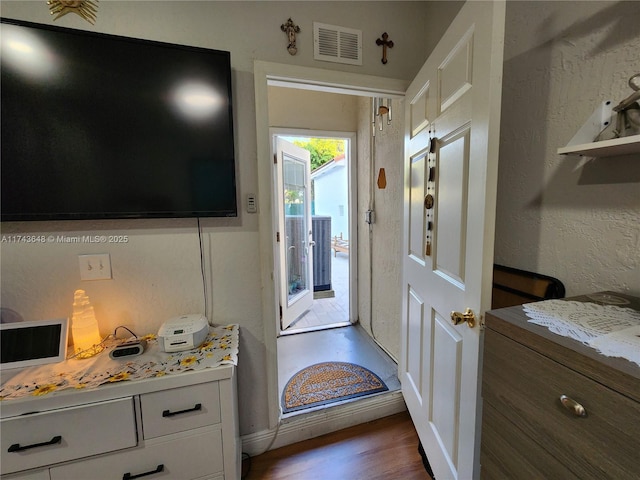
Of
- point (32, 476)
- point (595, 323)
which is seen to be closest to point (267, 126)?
point (595, 323)

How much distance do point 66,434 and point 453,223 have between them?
1584 millimetres

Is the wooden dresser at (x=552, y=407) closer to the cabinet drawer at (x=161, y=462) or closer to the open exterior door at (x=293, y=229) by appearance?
the cabinet drawer at (x=161, y=462)

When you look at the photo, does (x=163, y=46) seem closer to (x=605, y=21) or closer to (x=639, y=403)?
(x=605, y=21)

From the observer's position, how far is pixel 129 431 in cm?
97

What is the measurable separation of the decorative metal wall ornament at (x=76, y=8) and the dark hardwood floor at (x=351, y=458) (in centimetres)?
227

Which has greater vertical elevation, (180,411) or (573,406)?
(573,406)

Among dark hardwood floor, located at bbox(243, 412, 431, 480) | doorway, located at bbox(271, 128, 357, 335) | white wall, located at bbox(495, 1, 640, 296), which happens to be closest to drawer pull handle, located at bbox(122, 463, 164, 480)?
dark hardwood floor, located at bbox(243, 412, 431, 480)

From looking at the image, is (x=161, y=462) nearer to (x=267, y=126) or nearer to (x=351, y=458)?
(x=351, y=458)

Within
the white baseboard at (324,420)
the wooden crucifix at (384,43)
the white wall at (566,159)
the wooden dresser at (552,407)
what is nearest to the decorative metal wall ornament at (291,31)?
the wooden crucifix at (384,43)

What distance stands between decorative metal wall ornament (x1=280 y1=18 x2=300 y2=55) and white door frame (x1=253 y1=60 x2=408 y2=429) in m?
0.10

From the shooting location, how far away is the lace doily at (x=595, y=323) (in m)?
0.51

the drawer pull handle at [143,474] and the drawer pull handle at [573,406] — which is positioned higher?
the drawer pull handle at [573,406]

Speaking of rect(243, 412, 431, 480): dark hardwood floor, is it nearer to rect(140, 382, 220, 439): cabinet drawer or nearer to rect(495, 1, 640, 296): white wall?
rect(140, 382, 220, 439): cabinet drawer

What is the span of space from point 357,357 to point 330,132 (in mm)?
2228
